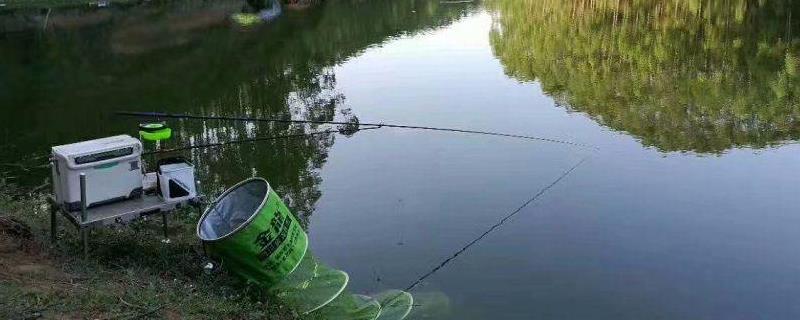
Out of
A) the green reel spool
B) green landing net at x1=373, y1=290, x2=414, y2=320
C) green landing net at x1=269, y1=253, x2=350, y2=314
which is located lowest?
green landing net at x1=373, y1=290, x2=414, y2=320

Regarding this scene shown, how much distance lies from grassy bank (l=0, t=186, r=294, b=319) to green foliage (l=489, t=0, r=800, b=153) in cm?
1025

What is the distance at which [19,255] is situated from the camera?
25.3ft

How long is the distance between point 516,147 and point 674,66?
1173 centimetres

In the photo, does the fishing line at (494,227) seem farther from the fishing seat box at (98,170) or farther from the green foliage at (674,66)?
the fishing seat box at (98,170)

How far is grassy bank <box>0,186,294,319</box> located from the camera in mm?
6281

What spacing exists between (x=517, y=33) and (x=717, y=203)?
2425cm

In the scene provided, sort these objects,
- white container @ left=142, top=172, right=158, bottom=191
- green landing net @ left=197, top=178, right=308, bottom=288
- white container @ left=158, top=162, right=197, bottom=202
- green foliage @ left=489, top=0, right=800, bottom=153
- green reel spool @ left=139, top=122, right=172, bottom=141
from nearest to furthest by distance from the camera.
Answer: green landing net @ left=197, top=178, right=308, bottom=288
white container @ left=158, top=162, right=197, bottom=202
white container @ left=142, top=172, right=158, bottom=191
green reel spool @ left=139, top=122, right=172, bottom=141
green foliage @ left=489, top=0, right=800, bottom=153

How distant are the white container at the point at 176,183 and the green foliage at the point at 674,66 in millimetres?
10063

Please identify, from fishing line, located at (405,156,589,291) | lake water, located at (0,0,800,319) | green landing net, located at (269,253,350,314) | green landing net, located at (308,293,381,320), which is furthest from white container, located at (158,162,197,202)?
fishing line, located at (405,156,589,291)

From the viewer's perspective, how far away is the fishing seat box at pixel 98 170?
7648mm

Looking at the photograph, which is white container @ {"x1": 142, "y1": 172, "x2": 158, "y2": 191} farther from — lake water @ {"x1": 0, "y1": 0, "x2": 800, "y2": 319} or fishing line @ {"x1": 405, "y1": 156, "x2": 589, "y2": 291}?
fishing line @ {"x1": 405, "y1": 156, "x2": 589, "y2": 291}

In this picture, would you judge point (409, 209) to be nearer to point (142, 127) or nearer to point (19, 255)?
point (142, 127)

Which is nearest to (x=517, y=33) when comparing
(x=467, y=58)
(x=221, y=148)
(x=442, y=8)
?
(x=467, y=58)

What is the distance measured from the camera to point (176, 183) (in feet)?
27.0
